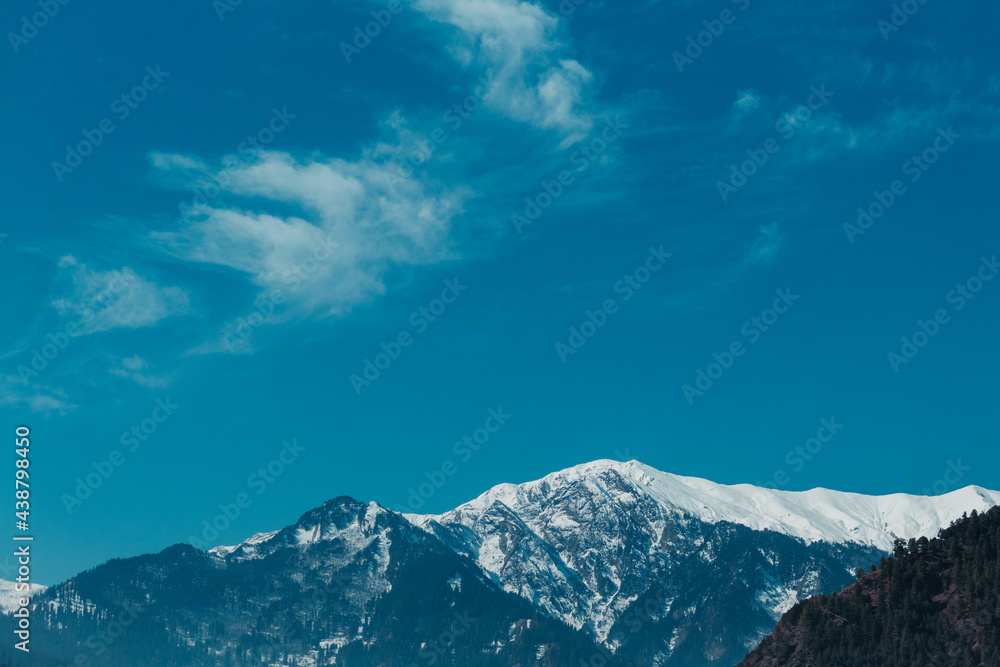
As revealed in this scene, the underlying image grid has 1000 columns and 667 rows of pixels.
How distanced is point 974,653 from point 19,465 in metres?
165

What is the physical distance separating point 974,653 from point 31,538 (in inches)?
6346

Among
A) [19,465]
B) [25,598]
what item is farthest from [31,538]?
[25,598]

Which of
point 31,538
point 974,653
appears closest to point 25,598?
point 31,538

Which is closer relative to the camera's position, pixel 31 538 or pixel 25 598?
pixel 31 538

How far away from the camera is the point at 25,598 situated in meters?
191

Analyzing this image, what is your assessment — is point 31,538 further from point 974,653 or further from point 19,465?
point 974,653

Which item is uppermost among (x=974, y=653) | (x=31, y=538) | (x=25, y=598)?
(x=25, y=598)

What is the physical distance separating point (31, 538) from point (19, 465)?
10.3m

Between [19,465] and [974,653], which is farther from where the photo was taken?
[974,653]

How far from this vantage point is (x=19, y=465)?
143 metres

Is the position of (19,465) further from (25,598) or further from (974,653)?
(974,653)

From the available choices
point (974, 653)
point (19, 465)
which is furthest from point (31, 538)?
point (974, 653)

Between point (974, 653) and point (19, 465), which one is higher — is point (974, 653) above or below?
below

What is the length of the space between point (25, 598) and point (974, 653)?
16974 cm
